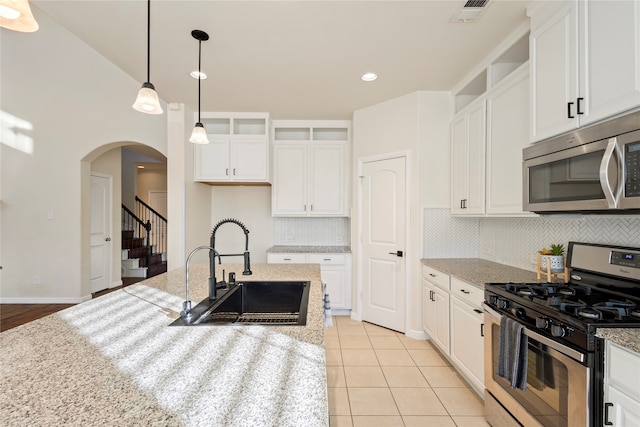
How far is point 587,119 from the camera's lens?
1.43 metres

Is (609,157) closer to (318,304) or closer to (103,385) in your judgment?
(318,304)

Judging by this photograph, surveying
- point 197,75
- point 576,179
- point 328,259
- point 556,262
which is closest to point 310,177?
point 328,259

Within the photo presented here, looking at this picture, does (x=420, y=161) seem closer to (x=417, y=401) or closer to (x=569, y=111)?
(x=569, y=111)

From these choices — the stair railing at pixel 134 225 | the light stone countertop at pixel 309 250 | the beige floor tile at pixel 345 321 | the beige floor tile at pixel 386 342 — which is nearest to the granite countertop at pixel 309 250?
the light stone countertop at pixel 309 250

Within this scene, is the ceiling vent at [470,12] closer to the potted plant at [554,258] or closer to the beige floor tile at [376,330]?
the potted plant at [554,258]

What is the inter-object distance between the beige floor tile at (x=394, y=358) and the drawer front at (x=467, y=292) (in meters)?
0.83

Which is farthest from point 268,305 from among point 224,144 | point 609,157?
point 224,144

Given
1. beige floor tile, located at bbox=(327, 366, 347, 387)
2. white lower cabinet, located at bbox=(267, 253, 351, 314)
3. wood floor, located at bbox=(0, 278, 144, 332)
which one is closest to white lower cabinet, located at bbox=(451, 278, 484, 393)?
beige floor tile, located at bbox=(327, 366, 347, 387)

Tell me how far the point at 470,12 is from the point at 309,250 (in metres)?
3.04

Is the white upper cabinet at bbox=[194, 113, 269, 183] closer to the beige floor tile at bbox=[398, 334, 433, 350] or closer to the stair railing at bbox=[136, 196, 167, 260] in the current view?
the beige floor tile at bbox=[398, 334, 433, 350]

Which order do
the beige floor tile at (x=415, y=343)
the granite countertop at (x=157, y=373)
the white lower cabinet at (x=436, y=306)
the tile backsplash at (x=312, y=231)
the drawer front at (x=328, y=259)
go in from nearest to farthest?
the granite countertop at (x=157, y=373) → the white lower cabinet at (x=436, y=306) → the beige floor tile at (x=415, y=343) → the drawer front at (x=328, y=259) → the tile backsplash at (x=312, y=231)

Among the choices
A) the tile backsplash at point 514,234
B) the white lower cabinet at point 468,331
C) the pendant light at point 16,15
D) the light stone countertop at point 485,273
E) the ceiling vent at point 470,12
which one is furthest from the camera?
the white lower cabinet at point 468,331

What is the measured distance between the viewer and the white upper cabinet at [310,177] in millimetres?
4129

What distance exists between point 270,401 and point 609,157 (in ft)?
5.48
